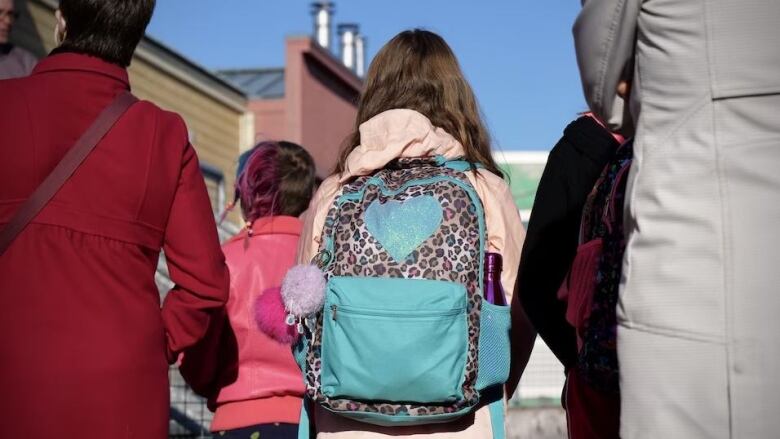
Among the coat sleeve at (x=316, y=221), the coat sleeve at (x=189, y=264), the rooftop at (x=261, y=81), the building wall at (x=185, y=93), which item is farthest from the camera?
the rooftop at (x=261, y=81)

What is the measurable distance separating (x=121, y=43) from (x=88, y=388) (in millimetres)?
1257

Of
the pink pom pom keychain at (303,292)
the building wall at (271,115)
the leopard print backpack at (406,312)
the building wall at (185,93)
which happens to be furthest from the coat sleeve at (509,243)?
the building wall at (271,115)

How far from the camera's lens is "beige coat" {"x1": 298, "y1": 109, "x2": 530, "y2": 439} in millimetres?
3798

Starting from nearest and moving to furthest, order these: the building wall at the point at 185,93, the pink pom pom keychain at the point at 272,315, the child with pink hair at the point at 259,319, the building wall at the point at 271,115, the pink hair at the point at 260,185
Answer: the pink pom pom keychain at the point at 272,315 → the child with pink hair at the point at 259,319 → the pink hair at the point at 260,185 → the building wall at the point at 185,93 → the building wall at the point at 271,115

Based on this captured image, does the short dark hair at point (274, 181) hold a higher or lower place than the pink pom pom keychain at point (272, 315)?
higher

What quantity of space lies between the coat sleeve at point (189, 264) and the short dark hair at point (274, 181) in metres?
1.45

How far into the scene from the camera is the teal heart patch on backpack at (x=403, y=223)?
3.74 metres

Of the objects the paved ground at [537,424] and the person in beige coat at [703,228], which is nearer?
the person in beige coat at [703,228]

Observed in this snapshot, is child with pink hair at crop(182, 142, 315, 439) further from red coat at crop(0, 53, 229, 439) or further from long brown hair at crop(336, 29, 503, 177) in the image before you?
long brown hair at crop(336, 29, 503, 177)

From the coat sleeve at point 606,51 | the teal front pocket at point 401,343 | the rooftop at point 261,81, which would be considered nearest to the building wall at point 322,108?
the rooftop at point 261,81

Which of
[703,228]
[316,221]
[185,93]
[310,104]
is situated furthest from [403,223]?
[310,104]

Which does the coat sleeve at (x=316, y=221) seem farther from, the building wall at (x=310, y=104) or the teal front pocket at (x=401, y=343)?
the building wall at (x=310, y=104)

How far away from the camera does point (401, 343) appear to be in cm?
357

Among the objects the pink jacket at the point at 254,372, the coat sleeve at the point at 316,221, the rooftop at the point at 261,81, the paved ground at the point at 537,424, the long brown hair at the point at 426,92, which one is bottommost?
the paved ground at the point at 537,424
